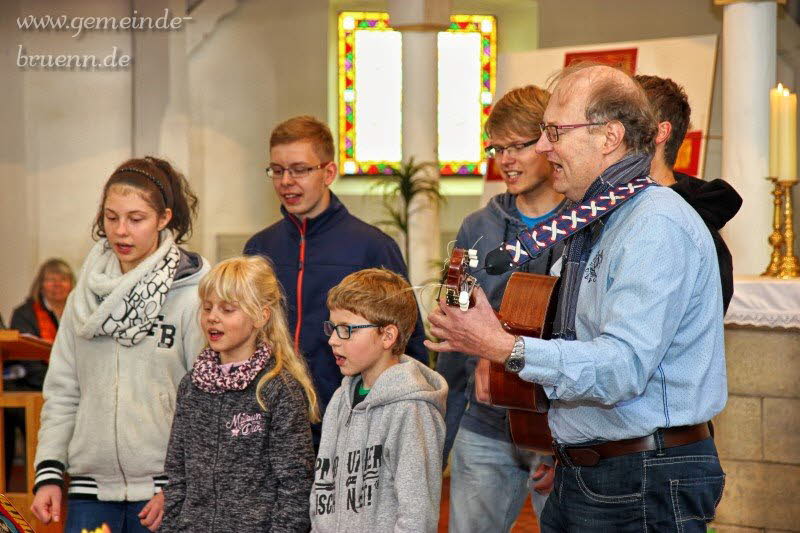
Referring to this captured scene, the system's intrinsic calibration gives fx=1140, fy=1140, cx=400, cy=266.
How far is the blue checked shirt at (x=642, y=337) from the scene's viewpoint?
2246 millimetres

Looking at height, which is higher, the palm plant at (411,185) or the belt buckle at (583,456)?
the palm plant at (411,185)

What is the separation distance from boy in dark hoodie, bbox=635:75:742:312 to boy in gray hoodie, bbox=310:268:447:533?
0.85 metres

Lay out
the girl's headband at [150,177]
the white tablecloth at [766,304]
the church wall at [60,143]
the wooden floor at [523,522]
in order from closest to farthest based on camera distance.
A: 1. the girl's headband at [150,177]
2. the white tablecloth at [766,304]
3. the wooden floor at [523,522]
4. the church wall at [60,143]

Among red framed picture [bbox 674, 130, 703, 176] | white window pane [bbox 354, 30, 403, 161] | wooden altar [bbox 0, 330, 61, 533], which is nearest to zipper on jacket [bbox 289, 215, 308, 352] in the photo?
wooden altar [bbox 0, 330, 61, 533]

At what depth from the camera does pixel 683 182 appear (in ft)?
10.4

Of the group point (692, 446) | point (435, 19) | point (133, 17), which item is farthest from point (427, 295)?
point (692, 446)

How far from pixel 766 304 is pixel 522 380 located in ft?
7.02

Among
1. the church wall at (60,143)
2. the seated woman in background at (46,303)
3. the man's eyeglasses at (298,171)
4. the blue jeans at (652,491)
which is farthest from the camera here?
the church wall at (60,143)

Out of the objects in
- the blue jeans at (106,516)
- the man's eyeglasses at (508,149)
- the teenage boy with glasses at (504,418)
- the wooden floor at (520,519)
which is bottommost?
the wooden floor at (520,519)

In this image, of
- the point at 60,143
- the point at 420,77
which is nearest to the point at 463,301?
the point at 420,77

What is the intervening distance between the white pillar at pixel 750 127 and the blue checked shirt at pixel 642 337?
4.65 m

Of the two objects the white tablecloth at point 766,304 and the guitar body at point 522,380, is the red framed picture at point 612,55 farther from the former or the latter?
the guitar body at point 522,380

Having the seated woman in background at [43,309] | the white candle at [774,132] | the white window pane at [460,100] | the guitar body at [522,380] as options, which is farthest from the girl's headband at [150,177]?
the white window pane at [460,100]

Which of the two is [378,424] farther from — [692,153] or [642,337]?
[692,153]
